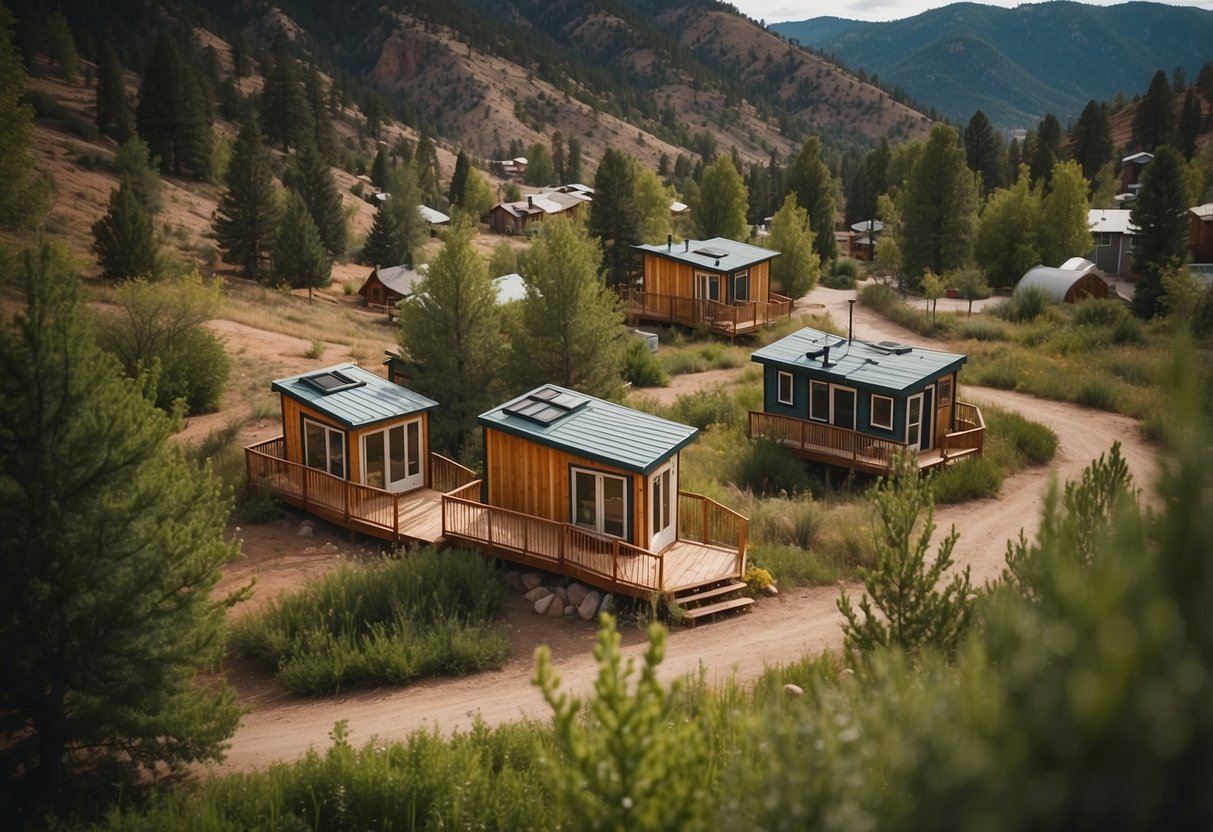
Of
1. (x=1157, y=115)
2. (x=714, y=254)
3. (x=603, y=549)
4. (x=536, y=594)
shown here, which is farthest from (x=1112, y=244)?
(x=536, y=594)

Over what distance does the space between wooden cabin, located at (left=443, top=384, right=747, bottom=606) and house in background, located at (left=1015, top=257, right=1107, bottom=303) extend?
35.5 meters

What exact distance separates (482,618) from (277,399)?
14.8 meters

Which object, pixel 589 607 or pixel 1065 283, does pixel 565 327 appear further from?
pixel 1065 283

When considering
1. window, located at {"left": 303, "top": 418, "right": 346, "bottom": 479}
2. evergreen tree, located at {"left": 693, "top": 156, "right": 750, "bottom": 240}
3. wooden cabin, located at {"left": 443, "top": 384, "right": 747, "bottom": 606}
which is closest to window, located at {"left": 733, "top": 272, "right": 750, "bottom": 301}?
evergreen tree, located at {"left": 693, "top": 156, "right": 750, "bottom": 240}

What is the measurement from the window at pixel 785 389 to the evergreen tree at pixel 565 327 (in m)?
4.40

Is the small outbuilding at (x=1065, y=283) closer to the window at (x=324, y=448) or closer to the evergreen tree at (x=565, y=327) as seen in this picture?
the evergreen tree at (x=565, y=327)

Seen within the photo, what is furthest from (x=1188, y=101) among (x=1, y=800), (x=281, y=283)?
(x=1, y=800)

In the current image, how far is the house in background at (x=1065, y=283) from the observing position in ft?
162

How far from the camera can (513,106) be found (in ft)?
570

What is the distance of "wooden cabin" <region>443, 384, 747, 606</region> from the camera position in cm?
1764

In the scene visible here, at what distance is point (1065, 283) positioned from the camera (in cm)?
4972

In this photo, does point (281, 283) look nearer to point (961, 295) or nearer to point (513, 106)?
point (961, 295)

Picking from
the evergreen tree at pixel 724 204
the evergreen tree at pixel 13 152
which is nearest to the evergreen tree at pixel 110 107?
the evergreen tree at pixel 724 204

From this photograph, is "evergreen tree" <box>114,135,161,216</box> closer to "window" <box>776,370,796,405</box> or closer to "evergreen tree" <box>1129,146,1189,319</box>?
"window" <box>776,370,796,405</box>
